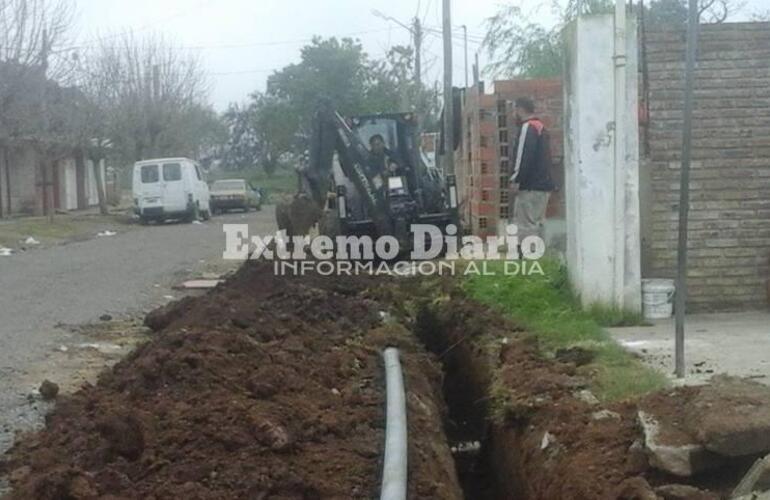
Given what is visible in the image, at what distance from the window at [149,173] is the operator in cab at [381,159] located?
18.1m

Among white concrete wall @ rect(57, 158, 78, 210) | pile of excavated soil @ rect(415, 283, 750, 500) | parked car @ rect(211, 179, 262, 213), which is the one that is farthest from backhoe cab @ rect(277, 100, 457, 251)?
white concrete wall @ rect(57, 158, 78, 210)

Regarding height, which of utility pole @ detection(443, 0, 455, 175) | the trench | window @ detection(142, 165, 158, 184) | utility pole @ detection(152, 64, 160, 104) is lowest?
the trench

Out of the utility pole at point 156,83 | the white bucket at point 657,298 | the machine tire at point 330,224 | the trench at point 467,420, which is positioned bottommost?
the trench at point 467,420

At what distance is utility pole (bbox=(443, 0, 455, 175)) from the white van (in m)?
11.6

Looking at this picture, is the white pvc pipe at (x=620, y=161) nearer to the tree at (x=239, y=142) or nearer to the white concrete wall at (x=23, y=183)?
the white concrete wall at (x=23, y=183)

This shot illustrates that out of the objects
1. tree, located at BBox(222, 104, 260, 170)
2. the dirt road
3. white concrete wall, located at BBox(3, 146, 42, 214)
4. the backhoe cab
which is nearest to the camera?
the dirt road

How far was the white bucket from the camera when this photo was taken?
10.2 m

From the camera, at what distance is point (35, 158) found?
36.5 meters

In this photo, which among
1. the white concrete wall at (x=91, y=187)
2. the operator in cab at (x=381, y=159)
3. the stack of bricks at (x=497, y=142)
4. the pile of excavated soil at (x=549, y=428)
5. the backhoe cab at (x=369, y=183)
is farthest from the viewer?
the white concrete wall at (x=91, y=187)

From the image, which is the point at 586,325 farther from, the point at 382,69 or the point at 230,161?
the point at 230,161

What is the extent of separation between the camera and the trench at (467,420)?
27.8 ft

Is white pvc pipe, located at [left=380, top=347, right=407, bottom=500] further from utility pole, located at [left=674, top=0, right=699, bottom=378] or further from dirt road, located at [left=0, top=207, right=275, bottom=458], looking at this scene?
dirt road, located at [left=0, top=207, right=275, bottom=458]

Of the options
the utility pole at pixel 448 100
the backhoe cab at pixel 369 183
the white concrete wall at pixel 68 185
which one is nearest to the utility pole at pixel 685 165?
the backhoe cab at pixel 369 183

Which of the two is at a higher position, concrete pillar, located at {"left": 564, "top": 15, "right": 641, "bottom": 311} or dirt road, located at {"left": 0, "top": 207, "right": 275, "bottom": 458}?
concrete pillar, located at {"left": 564, "top": 15, "right": 641, "bottom": 311}
